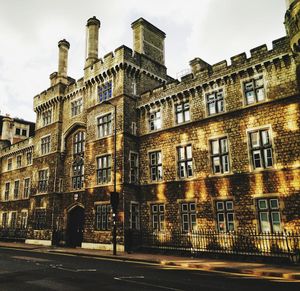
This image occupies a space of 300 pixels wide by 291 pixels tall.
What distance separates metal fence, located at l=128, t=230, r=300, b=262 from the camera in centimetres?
1431

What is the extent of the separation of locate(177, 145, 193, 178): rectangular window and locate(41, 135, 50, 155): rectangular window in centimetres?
1417

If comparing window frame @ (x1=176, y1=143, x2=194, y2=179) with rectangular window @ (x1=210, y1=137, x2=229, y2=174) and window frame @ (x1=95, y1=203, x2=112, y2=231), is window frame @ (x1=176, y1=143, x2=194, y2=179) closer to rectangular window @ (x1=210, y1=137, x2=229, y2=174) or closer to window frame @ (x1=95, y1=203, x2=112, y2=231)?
rectangular window @ (x1=210, y1=137, x2=229, y2=174)

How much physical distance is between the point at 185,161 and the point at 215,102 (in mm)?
4309

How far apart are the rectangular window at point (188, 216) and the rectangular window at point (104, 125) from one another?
26.2ft

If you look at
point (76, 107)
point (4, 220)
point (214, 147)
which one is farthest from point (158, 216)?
point (4, 220)

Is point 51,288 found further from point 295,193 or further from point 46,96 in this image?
point 46,96

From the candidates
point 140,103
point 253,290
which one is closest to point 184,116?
point 140,103

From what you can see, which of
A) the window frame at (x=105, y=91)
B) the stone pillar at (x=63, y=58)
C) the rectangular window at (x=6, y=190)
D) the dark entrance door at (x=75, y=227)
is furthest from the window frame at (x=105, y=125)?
the rectangular window at (x=6, y=190)

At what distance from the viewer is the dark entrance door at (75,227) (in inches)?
971

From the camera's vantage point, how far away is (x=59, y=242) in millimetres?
24828

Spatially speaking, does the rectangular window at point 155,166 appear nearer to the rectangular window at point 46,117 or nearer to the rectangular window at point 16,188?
the rectangular window at point 46,117

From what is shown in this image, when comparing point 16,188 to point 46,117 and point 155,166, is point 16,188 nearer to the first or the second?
point 46,117

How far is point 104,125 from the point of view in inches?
914

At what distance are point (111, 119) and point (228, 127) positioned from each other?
9010mm
